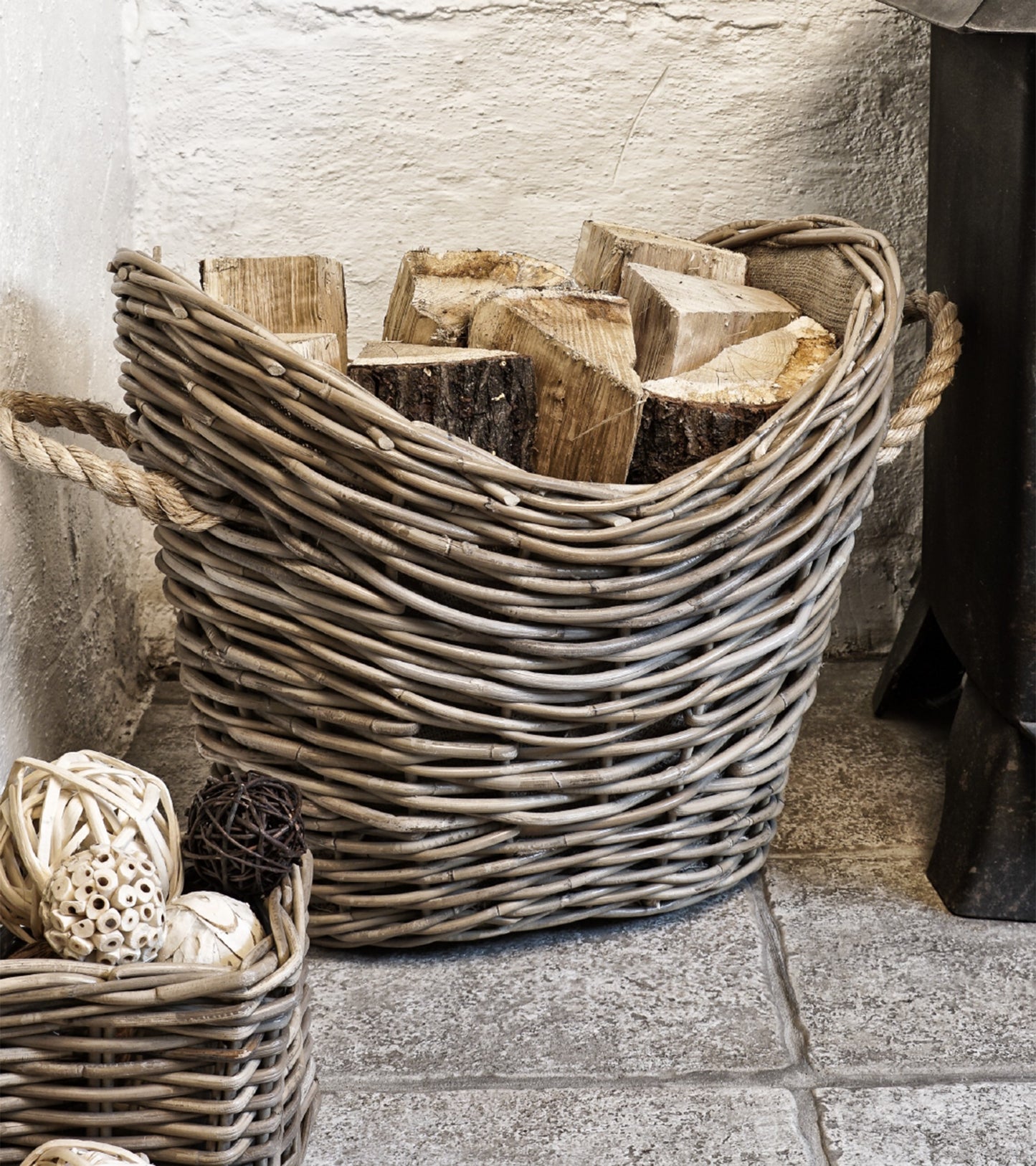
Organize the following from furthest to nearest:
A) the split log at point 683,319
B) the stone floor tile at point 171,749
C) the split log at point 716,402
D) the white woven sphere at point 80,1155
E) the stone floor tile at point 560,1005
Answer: the stone floor tile at point 171,749
the split log at point 683,319
the split log at point 716,402
the stone floor tile at point 560,1005
the white woven sphere at point 80,1155

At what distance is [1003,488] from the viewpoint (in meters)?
1.33

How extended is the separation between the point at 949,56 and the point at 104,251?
1062 millimetres

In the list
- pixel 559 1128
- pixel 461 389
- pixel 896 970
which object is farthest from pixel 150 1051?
pixel 896 970

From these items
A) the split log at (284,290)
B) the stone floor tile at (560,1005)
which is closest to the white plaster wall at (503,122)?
the split log at (284,290)

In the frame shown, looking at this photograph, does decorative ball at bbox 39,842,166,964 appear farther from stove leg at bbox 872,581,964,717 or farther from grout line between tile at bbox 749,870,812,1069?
stove leg at bbox 872,581,964,717

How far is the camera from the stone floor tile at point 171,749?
5.30 ft

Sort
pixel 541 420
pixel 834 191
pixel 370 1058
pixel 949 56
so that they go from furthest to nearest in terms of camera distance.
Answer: pixel 834 191, pixel 949 56, pixel 541 420, pixel 370 1058

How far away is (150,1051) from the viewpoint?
0.87 meters

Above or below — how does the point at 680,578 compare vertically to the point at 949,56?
below

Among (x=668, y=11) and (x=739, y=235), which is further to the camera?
(x=668, y=11)

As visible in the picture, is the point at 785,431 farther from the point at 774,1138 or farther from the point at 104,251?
the point at 104,251

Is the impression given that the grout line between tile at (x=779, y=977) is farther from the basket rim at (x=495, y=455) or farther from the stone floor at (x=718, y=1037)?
the basket rim at (x=495, y=455)

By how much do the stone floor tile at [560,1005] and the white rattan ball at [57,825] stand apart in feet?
1.07

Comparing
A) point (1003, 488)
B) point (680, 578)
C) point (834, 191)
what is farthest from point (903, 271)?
point (680, 578)
